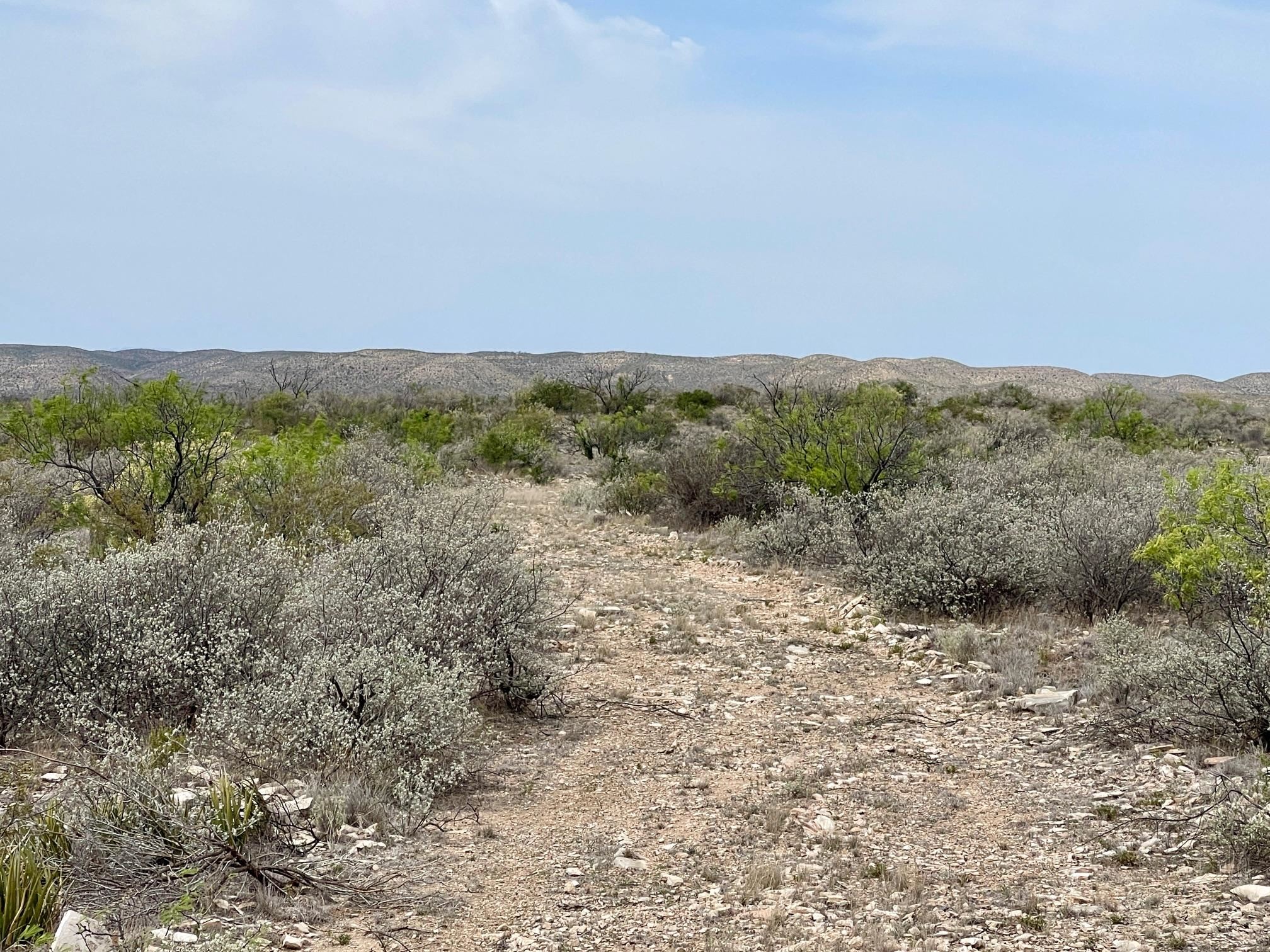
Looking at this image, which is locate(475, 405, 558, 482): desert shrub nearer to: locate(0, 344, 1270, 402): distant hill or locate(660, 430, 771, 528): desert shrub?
locate(660, 430, 771, 528): desert shrub

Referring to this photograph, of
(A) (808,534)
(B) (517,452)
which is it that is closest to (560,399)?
(B) (517,452)

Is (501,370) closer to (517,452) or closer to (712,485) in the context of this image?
(517,452)

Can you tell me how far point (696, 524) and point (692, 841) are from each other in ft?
39.9

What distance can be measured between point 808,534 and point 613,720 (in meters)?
6.64

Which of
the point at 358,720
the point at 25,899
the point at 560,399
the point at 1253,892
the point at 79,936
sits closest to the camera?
the point at 79,936

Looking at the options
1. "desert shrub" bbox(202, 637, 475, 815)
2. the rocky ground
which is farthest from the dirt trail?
"desert shrub" bbox(202, 637, 475, 815)

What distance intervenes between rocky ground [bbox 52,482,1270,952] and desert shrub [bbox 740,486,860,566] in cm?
324

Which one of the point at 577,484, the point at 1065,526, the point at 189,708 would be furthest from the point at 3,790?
the point at 577,484

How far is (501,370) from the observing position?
3536 inches

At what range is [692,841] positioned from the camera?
17.9 feet

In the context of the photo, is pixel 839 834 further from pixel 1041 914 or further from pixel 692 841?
pixel 1041 914

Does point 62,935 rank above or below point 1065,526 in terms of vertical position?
below

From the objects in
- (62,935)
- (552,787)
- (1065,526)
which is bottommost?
(552,787)

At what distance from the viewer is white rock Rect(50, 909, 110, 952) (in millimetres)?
3674
